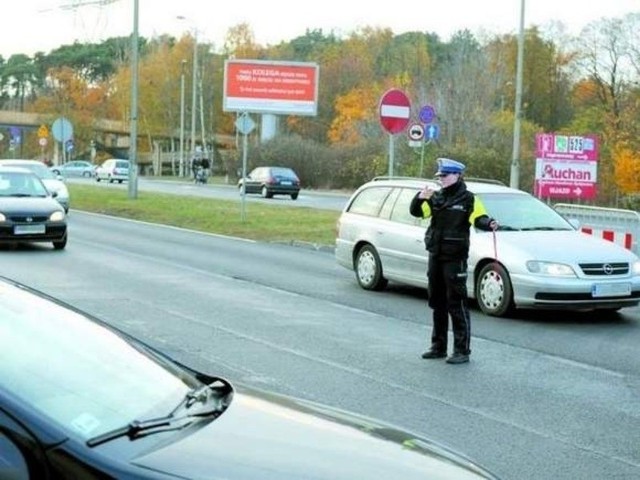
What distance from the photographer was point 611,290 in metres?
10.9

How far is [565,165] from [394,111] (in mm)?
4002

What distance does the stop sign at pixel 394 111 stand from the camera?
1766 centimetres

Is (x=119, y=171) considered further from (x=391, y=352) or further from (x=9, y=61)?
(x=9, y=61)

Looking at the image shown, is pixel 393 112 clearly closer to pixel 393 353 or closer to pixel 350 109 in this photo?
pixel 393 353

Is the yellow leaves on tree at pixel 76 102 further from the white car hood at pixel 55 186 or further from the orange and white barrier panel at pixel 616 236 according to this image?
the orange and white barrier panel at pixel 616 236

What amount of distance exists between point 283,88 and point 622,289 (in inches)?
1617

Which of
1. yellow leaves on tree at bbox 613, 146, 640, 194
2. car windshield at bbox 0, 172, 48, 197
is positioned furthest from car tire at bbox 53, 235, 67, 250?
yellow leaves on tree at bbox 613, 146, 640, 194

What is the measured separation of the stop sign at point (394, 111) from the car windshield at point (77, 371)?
1413 cm

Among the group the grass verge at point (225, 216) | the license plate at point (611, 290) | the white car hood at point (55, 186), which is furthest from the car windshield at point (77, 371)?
the white car hood at point (55, 186)

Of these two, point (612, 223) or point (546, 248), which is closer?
point (546, 248)

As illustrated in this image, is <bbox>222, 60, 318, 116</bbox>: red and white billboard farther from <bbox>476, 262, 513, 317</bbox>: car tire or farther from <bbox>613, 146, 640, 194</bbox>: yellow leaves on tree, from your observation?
<bbox>476, 262, 513, 317</bbox>: car tire

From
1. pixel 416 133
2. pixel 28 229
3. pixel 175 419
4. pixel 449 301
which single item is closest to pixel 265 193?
pixel 416 133

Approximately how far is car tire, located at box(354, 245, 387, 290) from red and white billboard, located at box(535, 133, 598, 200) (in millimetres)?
7179

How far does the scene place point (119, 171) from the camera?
63.6 meters
